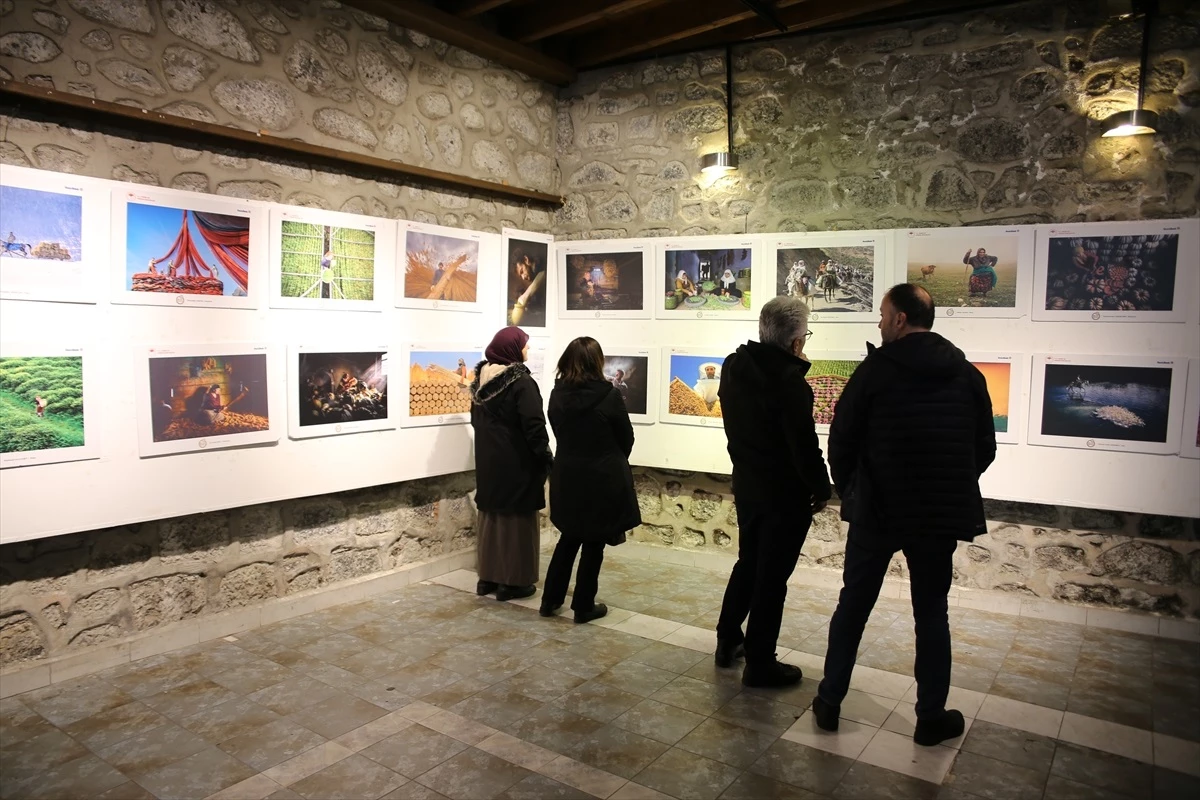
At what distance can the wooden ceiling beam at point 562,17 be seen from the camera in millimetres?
5066

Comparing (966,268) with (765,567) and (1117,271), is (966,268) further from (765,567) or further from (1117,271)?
(765,567)

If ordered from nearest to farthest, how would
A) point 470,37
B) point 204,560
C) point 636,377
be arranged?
point 204,560 → point 470,37 → point 636,377

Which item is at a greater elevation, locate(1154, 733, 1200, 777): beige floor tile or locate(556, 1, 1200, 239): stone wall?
locate(556, 1, 1200, 239): stone wall

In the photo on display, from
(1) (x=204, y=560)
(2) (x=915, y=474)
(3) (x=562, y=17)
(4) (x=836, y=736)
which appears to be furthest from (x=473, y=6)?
(4) (x=836, y=736)

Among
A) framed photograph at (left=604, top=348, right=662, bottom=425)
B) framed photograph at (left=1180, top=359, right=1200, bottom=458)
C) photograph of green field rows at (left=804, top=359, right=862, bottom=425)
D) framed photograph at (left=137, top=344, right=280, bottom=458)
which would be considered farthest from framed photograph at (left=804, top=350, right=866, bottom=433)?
framed photograph at (left=137, top=344, right=280, bottom=458)

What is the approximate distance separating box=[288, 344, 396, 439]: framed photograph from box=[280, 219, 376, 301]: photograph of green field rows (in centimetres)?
34

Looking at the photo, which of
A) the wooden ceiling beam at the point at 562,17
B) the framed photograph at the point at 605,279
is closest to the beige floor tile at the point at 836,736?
the framed photograph at the point at 605,279

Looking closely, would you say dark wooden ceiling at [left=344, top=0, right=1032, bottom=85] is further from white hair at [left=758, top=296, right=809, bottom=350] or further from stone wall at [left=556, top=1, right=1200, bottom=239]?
white hair at [left=758, top=296, right=809, bottom=350]

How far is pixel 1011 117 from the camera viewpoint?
4746 millimetres

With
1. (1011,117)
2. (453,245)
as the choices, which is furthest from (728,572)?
(1011,117)

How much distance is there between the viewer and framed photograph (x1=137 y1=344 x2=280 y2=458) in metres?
3.91

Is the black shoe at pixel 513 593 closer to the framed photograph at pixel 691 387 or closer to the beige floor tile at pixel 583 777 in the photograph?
the framed photograph at pixel 691 387

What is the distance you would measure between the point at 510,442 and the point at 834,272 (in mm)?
2409

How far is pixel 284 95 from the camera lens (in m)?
4.48
